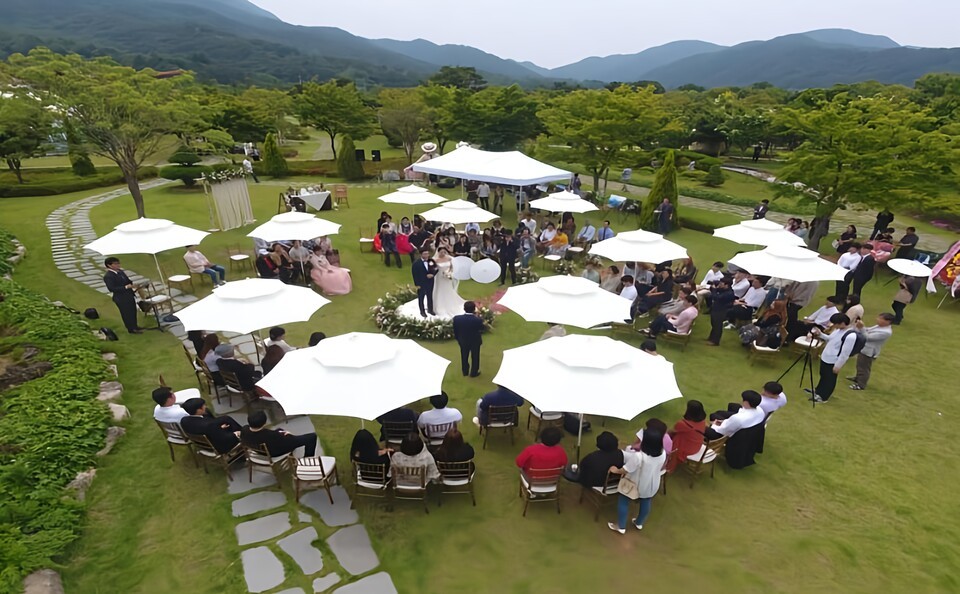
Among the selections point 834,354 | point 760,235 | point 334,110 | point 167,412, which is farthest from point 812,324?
point 334,110

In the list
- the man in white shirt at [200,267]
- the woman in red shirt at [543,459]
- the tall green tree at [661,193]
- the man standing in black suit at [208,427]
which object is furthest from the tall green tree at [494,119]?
the woman in red shirt at [543,459]

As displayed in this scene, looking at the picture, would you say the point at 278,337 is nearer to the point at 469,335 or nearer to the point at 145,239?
the point at 469,335

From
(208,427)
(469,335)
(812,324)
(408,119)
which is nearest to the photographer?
(208,427)

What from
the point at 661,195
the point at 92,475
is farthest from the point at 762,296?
the point at 92,475

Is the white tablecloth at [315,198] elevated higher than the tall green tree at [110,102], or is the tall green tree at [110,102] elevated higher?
the tall green tree at [110,102]

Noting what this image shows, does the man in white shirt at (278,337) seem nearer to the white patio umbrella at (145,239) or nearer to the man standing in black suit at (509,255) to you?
the white patio umbrella at (145,239)

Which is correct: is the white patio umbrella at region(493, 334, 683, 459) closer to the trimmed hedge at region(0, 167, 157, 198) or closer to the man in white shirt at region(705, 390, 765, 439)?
the man in white shirt at region(705, 390, 765, 439)

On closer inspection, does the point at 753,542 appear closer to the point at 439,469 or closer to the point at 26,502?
the point at 439,469
